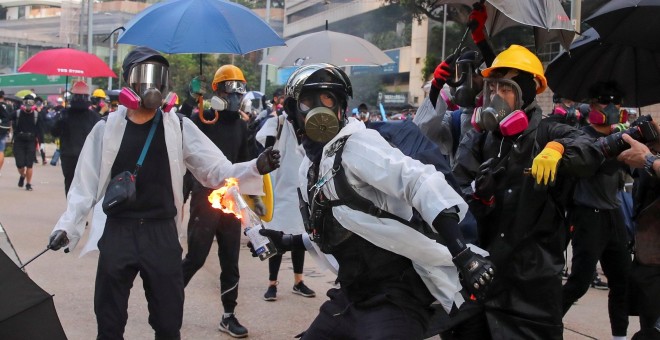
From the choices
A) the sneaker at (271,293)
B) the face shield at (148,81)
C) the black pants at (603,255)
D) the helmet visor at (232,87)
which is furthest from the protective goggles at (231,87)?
the black pants at (603,255)

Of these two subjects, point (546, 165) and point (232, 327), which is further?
point (232, 327)

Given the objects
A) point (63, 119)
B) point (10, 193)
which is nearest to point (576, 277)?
point (63, 119)

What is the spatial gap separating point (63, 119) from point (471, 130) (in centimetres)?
724

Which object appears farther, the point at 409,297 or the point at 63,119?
the point at 63,119

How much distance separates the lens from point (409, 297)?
11.0 feet

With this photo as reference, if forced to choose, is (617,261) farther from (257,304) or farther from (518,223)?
(257,304)

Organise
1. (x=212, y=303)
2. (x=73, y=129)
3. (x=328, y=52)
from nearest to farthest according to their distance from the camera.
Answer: (x=212, y=303) < (x=328, y=52) < (x=73, y=129)

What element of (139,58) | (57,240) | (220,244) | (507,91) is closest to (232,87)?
(220,244)

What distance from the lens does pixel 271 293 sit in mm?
7043

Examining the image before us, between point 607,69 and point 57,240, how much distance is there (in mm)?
3419

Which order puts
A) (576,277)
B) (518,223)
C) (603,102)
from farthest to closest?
(576,277) → (603,102) → (518,223)

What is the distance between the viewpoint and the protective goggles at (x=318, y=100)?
3.46 m

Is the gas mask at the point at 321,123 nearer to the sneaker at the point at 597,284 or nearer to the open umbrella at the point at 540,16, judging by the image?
the open umbrella at the point at 540,16

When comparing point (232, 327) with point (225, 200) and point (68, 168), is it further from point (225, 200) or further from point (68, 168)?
point (68, 168)
